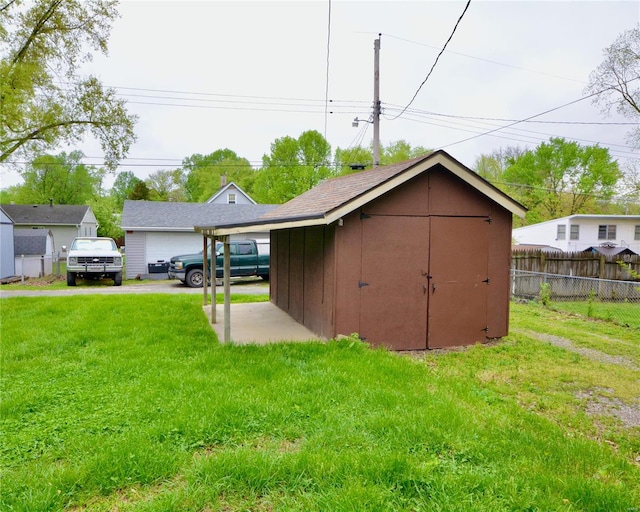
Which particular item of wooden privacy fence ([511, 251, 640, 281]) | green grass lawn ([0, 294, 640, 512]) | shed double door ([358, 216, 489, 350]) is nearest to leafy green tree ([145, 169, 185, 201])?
wooden privacy fence ([511, 251, 640, 281])

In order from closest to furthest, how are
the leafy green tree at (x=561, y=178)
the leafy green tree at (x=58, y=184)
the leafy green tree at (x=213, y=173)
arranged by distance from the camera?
1. the leafy green tree at (x=561, y=178)
2. the leafy green tree at (x=213, y=173)
3. the leafy green tree at (x=58, y=184)

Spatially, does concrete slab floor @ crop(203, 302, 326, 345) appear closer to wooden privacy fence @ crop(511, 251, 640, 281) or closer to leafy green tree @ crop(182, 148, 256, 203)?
wooden privacy fence @ crop(511, 251, 640, 281)

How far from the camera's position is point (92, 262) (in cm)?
1585

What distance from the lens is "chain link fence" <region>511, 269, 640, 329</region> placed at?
13.2 meters

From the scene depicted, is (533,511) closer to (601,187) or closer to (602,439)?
(602,439)

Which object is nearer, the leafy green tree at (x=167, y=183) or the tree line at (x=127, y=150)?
the tree line at (x=127, y=150)

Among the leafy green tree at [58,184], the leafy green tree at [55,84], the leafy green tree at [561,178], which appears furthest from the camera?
the leafy green tree at [58,184]

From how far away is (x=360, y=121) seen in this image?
16344mm

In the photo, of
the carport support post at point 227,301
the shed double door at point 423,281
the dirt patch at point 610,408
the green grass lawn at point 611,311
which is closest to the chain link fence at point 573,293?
the green grass lawn at point 611,311

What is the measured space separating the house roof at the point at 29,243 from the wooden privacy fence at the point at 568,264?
2341cm

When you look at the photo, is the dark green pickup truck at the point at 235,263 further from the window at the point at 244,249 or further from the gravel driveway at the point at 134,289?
the gravel driveway at the point at 134,289

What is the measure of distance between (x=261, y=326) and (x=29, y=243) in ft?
66.0

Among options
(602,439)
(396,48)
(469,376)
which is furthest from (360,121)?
(602,439)

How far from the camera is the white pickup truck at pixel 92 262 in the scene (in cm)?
1576
